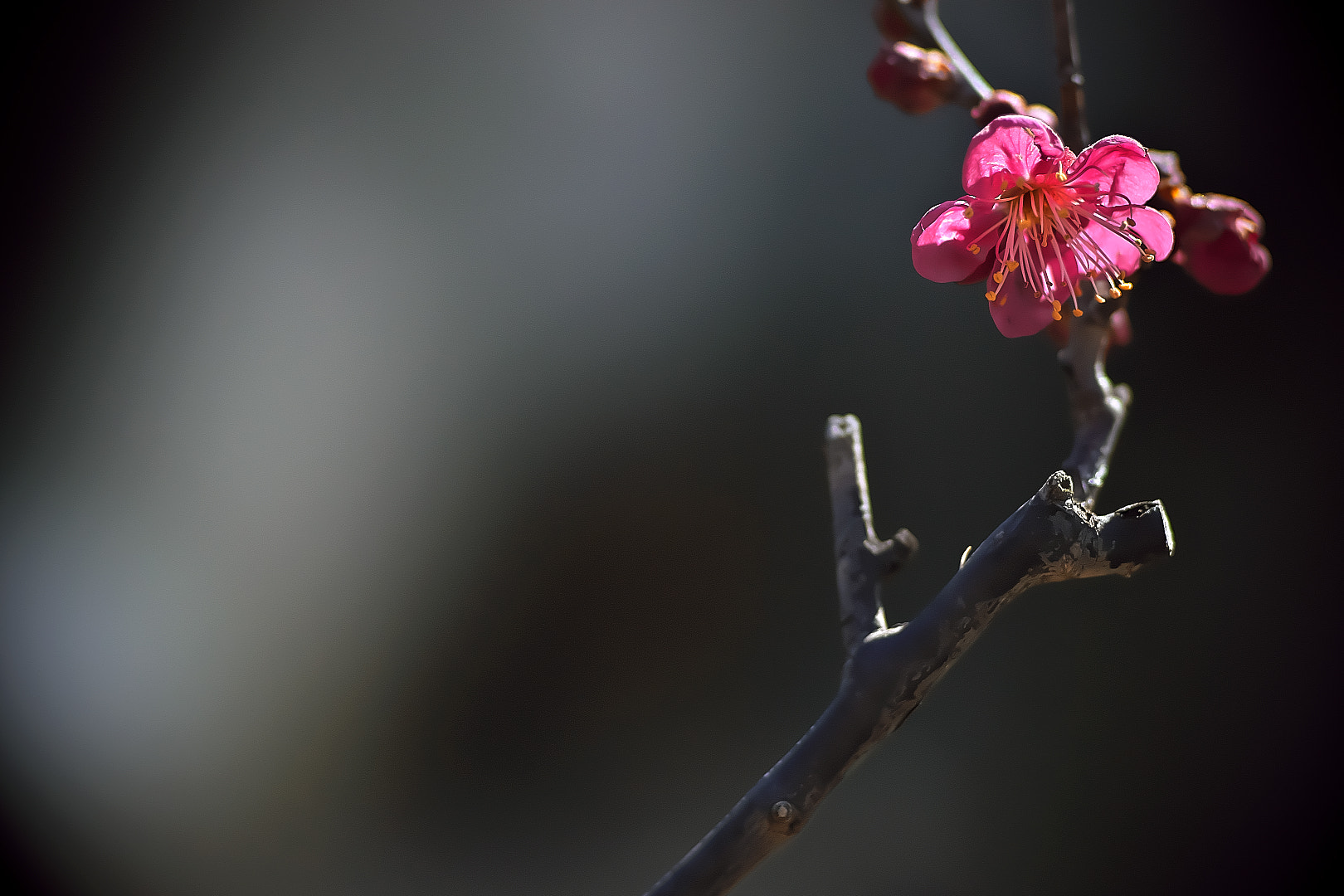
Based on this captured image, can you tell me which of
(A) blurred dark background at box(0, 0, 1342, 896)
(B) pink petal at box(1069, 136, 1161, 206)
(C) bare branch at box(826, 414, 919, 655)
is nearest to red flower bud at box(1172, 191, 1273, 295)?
(B) pink petal at box(1069, 136, 1161, 206)

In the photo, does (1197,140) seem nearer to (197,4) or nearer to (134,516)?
(197,4)

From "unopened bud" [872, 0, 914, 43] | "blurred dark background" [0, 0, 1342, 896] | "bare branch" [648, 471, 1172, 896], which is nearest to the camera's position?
"bare branch" [648, 471, 1172, 896]

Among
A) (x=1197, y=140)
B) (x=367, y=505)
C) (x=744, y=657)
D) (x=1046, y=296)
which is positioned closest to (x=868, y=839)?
(x=744, y=657)

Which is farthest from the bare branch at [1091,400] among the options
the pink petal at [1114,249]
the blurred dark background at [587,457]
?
the blurred dark background at [587,457]

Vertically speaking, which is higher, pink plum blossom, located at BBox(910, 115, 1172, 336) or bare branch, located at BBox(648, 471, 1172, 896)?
pink plum blossom, located at BBox(910, 115, 1172, 336)

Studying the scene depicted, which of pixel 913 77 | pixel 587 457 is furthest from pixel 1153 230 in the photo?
pixel 587 457

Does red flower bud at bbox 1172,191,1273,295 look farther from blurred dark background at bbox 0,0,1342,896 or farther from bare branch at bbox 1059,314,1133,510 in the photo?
blurred dark background at bbox 0,0,1342,896

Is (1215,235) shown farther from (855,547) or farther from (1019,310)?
(855,547)

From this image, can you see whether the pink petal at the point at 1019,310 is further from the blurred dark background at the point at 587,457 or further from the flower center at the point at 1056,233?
the blurred dark background at the point at 587,457
